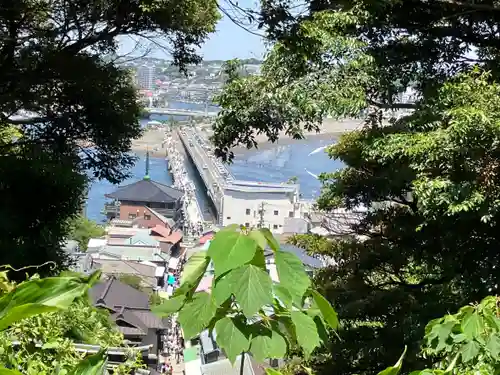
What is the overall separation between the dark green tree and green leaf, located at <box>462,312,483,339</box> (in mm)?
3019

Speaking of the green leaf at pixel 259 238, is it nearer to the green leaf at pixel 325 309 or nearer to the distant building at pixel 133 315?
the green leaf at pixel 325 309

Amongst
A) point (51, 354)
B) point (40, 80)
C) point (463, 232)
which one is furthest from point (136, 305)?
point (51, 354)

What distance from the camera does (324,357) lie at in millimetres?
4012

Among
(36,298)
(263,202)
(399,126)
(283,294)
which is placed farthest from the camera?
(263,202)

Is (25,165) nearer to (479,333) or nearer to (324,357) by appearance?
(324,357)

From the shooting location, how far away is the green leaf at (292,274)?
74 centimetres

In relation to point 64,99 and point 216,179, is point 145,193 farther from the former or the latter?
point 64,99

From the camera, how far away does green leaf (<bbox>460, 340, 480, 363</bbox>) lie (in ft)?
3.58

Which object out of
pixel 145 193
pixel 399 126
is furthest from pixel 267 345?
pixel 145 193

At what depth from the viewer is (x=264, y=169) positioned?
26625mm

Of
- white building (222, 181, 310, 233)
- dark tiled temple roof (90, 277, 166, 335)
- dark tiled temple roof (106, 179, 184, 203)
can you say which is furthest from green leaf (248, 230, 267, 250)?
dark tiled temple roof (106, 179, 184, 203)

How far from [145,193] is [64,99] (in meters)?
14.6

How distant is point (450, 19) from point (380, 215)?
147 cm

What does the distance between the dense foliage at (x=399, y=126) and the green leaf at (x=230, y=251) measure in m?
2.11
